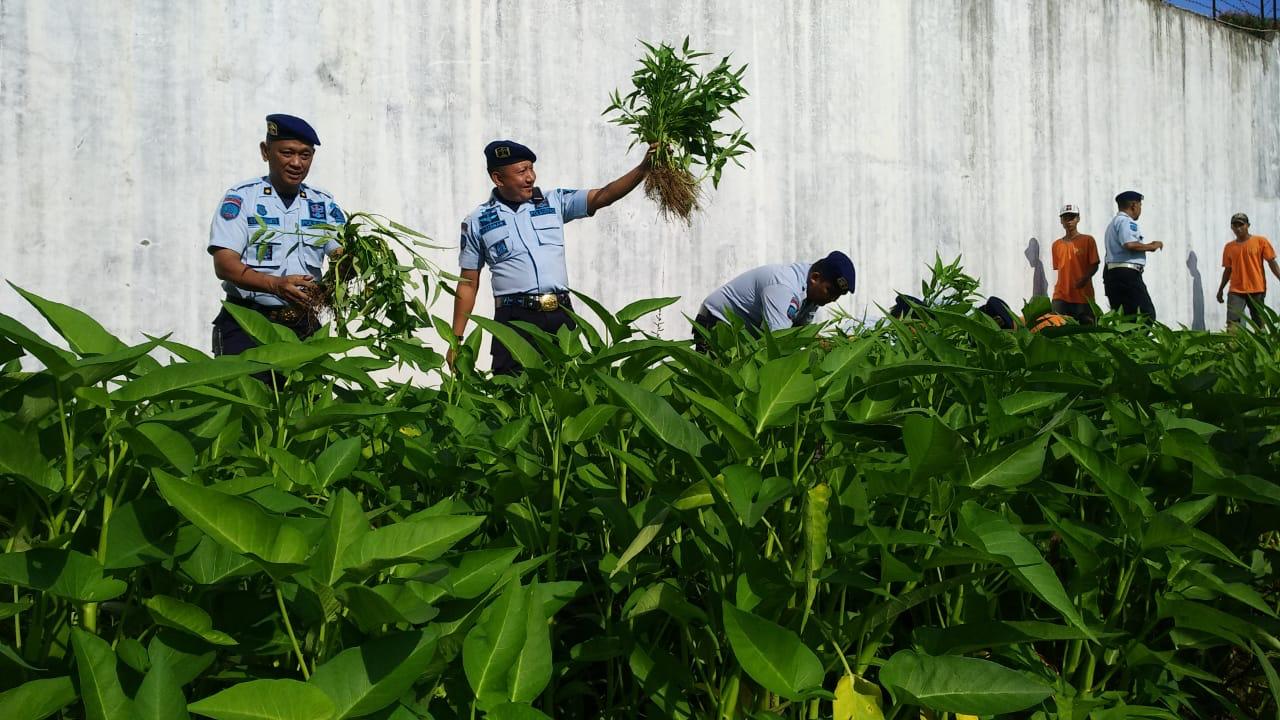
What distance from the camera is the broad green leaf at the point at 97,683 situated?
3.06ft

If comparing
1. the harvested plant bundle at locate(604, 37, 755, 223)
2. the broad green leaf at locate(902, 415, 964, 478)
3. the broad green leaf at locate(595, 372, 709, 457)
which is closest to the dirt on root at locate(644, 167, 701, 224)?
the harvested plant bundle at locate(604, 37, 755, 223)

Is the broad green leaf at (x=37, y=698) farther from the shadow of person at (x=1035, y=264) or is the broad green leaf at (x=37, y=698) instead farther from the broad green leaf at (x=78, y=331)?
the shadow of person at (x=1035, y=264)

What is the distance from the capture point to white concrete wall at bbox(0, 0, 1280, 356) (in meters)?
6.95

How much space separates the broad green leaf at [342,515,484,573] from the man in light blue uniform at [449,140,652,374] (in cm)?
444

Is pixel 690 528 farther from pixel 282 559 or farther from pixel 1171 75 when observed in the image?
pixel 1171 75

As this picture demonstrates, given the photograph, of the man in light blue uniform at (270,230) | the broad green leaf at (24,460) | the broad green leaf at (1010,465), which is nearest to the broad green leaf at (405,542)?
the broad green leaf at (24,460)

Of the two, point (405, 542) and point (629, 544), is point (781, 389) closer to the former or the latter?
point (629, 544)

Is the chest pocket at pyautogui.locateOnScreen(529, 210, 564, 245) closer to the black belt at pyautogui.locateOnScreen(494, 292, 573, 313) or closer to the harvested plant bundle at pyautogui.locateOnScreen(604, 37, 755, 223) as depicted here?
the black belt at pyautogui.locateOnScreen(494, 292, 573, 313)

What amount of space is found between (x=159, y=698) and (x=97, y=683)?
68 mm

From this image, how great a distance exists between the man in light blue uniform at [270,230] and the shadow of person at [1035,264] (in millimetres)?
9642

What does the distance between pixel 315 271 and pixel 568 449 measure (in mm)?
3743

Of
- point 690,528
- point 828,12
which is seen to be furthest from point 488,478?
point 828,12

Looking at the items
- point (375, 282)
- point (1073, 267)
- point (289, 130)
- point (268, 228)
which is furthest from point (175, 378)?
point (1073, 267)

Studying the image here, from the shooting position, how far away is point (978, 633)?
124 cm
